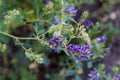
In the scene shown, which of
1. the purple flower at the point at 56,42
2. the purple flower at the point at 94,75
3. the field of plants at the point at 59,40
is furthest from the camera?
the purple flower at the point at 94,75

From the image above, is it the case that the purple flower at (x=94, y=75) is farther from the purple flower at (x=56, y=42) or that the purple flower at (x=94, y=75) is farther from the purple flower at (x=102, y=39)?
the purple flower at (x=56, y=42)

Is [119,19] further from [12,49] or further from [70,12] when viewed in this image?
[70,12]

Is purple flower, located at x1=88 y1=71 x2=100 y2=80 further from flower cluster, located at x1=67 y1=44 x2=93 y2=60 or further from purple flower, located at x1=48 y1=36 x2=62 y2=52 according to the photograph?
purple flower, located at x1=48 y1=36 x2=62 y2=52

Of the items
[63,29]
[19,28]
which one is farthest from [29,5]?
[63,29]

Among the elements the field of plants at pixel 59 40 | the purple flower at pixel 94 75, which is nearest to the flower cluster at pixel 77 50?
the field of plants at pixel 59 40

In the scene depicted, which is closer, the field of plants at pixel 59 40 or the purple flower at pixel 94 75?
the field of plants at pixel 59 40

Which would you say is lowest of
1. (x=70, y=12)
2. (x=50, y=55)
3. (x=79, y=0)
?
(x=70, y=12)

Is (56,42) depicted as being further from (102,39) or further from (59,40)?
(102,39)

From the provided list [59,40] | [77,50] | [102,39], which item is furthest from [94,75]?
[59,40]

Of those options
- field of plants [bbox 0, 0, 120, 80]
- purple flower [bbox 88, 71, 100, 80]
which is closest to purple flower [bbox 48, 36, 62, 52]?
field of plants [bbox 0, 0, 120, 80]

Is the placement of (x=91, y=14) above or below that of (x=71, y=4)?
above
